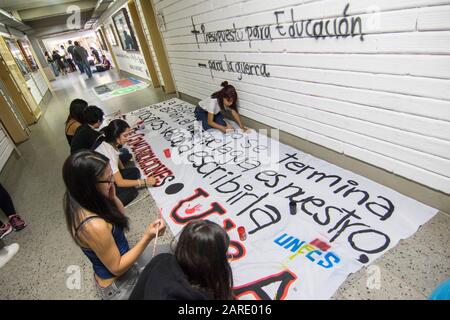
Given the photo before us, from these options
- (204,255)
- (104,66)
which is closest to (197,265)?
(204,255)

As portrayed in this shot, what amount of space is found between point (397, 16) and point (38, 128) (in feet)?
24.0

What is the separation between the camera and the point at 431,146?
1803 millimetres

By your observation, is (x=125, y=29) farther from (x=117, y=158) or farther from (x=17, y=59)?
(x=117, y=158)

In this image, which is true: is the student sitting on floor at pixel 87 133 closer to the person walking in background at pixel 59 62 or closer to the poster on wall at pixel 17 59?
the poster on wall at pixel 17 59

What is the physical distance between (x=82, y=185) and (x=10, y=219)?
217cm

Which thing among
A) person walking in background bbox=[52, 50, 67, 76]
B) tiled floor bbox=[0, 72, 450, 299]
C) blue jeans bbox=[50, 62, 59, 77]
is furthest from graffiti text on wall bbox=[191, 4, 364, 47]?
person walking in background bbox=[52, 50, 67, 76]

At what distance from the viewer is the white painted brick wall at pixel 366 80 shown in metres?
1.64

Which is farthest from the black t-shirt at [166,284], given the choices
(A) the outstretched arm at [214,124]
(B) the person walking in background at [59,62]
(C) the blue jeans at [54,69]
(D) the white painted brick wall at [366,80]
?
(B) the person walking in background at [59,62]

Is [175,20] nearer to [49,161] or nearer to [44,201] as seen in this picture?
[49,161]

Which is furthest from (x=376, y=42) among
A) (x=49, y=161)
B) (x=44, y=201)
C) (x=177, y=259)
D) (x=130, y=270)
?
(x=49, y=161)

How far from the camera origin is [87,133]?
266 centimetres

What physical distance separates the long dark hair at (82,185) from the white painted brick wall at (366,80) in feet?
6.67

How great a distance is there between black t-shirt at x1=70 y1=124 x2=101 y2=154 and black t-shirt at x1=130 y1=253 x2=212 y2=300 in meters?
2.03

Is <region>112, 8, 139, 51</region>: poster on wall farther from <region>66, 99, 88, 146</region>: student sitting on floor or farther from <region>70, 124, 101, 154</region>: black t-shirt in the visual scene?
<region>70, 124, 101, 154</region>: black t-shirt
